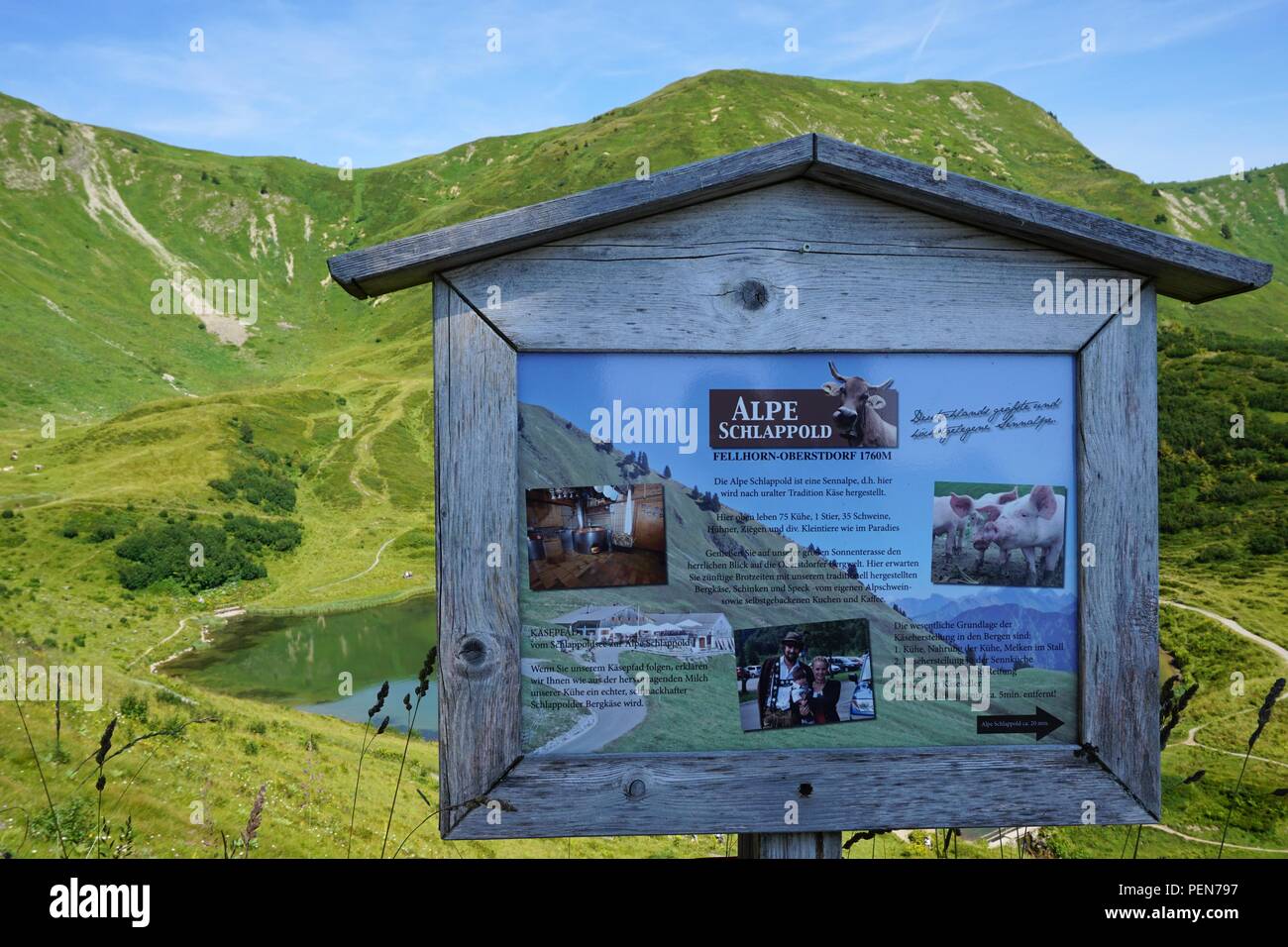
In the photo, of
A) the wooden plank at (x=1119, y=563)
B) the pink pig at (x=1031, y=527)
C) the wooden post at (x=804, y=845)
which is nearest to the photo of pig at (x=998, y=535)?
the pink pig at (x=1031, y=527)

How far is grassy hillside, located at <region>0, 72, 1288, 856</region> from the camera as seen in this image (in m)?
8.10

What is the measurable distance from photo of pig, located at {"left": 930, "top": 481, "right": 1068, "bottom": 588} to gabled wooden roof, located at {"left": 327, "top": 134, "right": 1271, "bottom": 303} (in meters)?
0.95

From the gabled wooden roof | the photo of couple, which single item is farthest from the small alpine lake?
the gabled wooden roof

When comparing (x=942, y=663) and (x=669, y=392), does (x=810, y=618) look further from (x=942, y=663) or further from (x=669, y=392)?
(x=669, y=392)

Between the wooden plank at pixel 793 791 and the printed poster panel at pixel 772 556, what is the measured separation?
0.07 metres

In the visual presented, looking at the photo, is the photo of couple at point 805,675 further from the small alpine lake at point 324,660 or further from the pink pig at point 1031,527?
the small alpine lake at point 324,660

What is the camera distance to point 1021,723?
318cm

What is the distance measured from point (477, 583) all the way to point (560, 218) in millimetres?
1341

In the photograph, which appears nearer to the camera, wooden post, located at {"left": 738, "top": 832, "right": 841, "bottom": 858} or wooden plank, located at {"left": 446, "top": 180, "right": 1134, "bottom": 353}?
wooden plank, located at {"left": 446, "top": 180, "right": 1134, "bottom": 353}

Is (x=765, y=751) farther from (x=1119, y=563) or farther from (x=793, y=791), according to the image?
(x=1119, y=563)

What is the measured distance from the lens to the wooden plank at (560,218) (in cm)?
301

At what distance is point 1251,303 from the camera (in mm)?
74375

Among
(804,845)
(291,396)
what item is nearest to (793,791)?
(804,845)

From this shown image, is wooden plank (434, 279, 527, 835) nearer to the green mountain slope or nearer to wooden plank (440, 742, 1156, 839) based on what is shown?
wooden plank (440, 742, 1156, 839)
